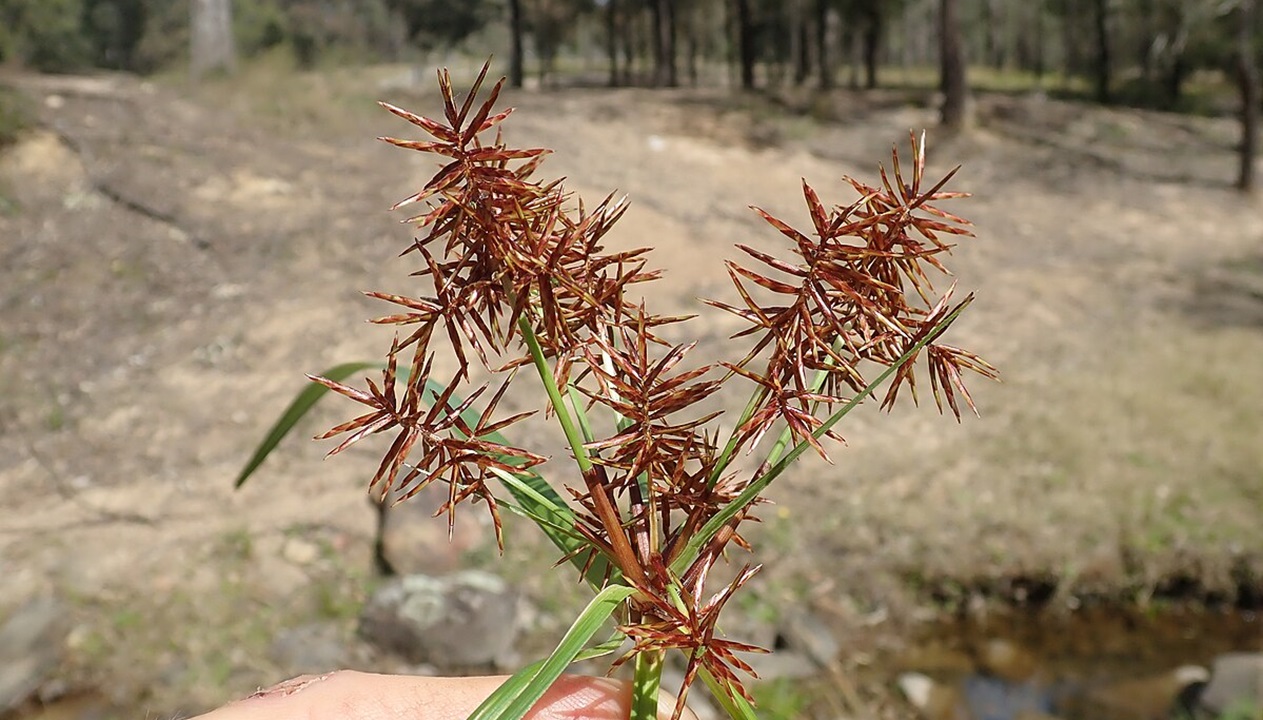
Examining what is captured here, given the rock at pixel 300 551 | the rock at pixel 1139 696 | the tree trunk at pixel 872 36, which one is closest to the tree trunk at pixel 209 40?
the rock at pixel 300 551

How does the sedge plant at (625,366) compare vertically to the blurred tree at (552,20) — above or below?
below

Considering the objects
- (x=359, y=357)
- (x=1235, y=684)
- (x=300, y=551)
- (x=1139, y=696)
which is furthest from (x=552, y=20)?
(x=1235, y=684)

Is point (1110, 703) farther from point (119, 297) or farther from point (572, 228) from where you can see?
point (119, 297)

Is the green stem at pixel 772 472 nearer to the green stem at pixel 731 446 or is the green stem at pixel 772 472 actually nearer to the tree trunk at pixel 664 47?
the green stem at pixel 731 446

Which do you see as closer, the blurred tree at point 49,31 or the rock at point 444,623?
the rock at point 444,623

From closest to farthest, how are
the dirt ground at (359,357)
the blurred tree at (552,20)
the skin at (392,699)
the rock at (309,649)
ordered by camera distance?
the skin at (392,699), the rock at (309,649), the dirt ground at (359,357), the blurred tree at (552,20)

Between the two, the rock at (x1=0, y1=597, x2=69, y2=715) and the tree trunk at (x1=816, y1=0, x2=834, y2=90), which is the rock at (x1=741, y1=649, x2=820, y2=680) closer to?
the rock at (x1=0, y1=597, x2=69, y2=715)

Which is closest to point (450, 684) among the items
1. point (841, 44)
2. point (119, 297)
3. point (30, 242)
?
point (119, 297)

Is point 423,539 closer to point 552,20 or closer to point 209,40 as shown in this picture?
point 209,40
